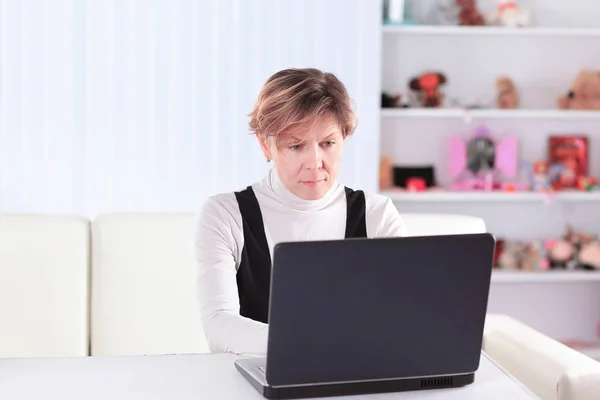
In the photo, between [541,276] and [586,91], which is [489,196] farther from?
[586,91]

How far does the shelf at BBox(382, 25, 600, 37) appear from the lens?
3490 millimetres

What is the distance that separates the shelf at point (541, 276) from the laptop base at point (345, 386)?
2343 millimetres

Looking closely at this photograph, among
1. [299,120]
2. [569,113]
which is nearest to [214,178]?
[569,113]

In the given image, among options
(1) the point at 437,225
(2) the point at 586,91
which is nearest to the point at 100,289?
(1) the point at 437,225

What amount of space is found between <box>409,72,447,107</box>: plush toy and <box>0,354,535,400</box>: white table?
7.59ft

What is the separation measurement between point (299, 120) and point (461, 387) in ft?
2.13

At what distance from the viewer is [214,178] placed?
339 cm

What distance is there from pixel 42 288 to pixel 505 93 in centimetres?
223

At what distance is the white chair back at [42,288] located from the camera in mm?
2061

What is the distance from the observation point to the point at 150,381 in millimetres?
1246

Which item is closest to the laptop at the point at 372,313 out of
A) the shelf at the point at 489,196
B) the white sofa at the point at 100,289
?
the white sofa at the point at 100,289

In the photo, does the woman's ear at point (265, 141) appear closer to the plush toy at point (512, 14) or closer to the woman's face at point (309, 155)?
the woman's face at point (309, 155)

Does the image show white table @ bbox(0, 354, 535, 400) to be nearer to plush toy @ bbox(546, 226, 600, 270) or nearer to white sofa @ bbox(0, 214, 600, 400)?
white sofa @ bbox(0, 214, 600, 400)

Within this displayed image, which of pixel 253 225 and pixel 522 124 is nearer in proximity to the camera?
pixel 253 225
